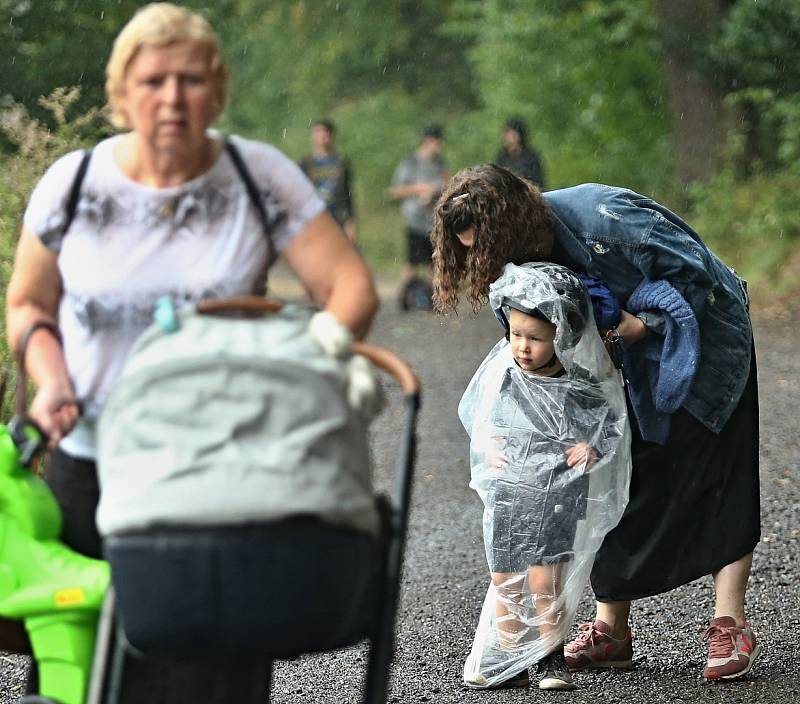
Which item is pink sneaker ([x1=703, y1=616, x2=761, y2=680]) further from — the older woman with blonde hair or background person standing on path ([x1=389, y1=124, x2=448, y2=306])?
background person standing on path ([x1=389, y1=124, x2=448, y2=306])

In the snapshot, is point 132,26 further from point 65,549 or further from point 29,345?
point 65,549

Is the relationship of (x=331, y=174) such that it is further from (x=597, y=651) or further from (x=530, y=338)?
(x=530, y=338)

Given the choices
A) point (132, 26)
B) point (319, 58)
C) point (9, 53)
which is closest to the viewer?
point (132, 26)

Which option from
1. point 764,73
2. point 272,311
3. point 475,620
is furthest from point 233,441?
point 764,73

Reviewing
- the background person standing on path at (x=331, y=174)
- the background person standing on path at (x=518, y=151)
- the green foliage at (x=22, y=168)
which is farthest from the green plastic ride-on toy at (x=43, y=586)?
the background person standing on path at (x=518, y=151)

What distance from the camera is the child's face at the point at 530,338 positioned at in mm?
4445

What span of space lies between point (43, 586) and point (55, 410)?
35 centimetres

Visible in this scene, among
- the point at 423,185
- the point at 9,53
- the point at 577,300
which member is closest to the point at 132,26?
the point at 577,300

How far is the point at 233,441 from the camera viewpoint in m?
2.59

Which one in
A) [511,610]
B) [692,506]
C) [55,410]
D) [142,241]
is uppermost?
[142,241]

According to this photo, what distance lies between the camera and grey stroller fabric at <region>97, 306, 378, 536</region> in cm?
255

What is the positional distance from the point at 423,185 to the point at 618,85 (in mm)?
7503

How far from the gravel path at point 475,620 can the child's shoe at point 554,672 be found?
39mm

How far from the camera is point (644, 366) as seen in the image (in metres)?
4.69
